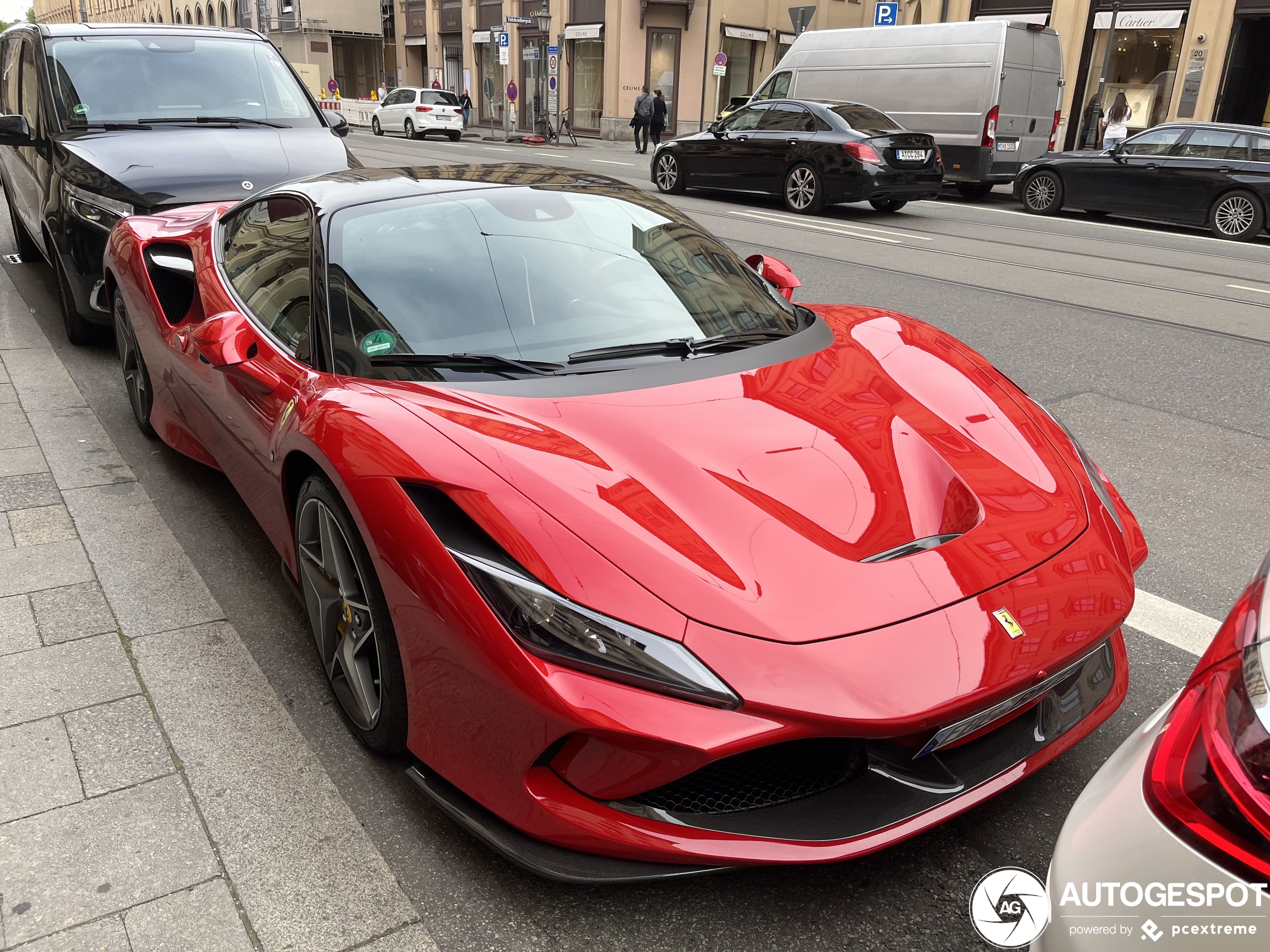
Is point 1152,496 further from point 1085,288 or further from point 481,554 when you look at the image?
point 1085,288

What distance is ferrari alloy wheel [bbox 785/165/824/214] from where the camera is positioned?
12.7 m

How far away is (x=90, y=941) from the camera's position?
1835mm

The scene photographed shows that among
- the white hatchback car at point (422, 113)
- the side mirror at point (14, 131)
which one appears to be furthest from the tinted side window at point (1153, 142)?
the white hatchback car at point (422, 113)

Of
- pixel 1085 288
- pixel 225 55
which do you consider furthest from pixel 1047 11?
pixel 225 55

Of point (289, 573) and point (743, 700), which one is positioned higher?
point (743, 700)

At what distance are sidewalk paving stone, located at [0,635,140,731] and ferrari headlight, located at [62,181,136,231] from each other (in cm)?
305

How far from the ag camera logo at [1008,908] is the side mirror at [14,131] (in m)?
6.55

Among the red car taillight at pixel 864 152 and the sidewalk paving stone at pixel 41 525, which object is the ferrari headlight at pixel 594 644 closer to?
the sidewalk paving stone at pixel 41 525

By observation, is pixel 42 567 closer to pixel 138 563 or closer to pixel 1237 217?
pixel 138 563

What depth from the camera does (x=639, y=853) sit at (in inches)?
67.4

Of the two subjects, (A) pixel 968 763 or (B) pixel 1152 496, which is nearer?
(A) pixel 968 763

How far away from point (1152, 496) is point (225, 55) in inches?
246

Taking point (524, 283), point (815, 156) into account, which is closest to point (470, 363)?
point (524, 283)

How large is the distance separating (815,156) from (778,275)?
32.2 feet
